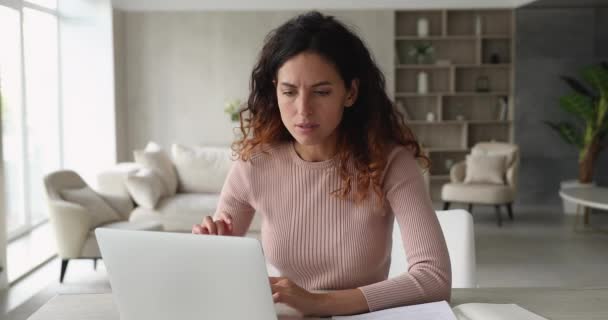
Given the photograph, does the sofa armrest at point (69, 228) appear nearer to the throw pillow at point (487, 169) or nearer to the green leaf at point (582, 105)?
the throw pillow at point (487, 169)

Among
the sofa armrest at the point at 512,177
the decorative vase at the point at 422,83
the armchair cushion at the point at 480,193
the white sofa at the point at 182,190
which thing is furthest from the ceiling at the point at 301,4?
the white sofa at the point at 182,190

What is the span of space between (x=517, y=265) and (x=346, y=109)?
4597 millimetres

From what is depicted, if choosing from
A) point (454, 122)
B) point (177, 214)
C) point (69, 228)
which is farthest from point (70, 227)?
point (454, 122)

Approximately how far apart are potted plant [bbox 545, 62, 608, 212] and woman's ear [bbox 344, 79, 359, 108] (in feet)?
23.3

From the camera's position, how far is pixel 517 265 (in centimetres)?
591

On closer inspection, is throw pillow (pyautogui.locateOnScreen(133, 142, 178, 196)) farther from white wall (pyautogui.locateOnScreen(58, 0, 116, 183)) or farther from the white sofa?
white wall (pyautogui.locateOnScreen(58, 0, 116, 183))

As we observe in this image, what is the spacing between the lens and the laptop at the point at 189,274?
3.41 ft

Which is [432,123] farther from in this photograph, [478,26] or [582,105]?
[582,105]

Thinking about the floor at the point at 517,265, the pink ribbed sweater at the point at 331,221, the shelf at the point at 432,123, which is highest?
the shelf at the point at 432,123

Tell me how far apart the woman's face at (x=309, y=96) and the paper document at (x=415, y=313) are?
38 cm

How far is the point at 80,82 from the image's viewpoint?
834cm

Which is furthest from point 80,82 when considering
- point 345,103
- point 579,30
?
point 345,103

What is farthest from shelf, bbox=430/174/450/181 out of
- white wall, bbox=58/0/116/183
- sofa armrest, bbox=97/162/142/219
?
sofa armrest, bbox=97/162/142/219

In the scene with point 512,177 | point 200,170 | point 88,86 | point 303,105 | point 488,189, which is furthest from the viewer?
point 88,86
